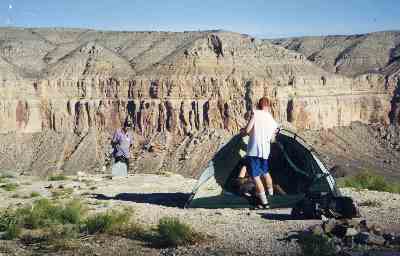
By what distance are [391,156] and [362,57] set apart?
143 feet

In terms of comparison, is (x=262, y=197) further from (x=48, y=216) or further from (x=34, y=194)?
(x=34, y=194)

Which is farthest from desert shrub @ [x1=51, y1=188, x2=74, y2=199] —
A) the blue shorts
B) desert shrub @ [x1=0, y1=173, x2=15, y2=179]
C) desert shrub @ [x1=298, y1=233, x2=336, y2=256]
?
desert shrub @ [x1=298, y1=233, x2=336, y2=256]

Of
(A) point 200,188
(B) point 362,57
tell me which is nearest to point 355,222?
(A) point 200,188

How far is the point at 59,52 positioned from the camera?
78188 millimetres

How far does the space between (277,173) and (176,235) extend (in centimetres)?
531

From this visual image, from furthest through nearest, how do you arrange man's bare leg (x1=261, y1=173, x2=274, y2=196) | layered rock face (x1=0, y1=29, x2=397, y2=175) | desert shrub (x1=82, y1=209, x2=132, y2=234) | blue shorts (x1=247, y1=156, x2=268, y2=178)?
1. layered rock face (x1=0, y1=29, x2=397, y2=175)
2. man's bare leg (x1=261, y1=173, x2=274, y2=196)
3. blue shorts (x1=247, y1=156, x2=268, y2=178)
4. desert shrub (x1=82, y1=209, x2=132, y2=234)

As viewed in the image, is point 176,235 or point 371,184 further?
point 371,184

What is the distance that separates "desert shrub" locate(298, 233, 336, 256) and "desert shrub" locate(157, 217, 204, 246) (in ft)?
4.61

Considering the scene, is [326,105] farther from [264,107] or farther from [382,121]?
[264,107]

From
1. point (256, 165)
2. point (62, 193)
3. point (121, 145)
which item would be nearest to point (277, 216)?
point (256, 165)

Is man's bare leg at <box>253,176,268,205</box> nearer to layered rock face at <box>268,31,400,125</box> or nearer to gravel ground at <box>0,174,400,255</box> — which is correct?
gravel ground at <box>0,174,400,255</box>

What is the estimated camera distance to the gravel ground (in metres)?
10.1

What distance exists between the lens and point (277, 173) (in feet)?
50.2

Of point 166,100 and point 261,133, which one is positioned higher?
point 166,100
